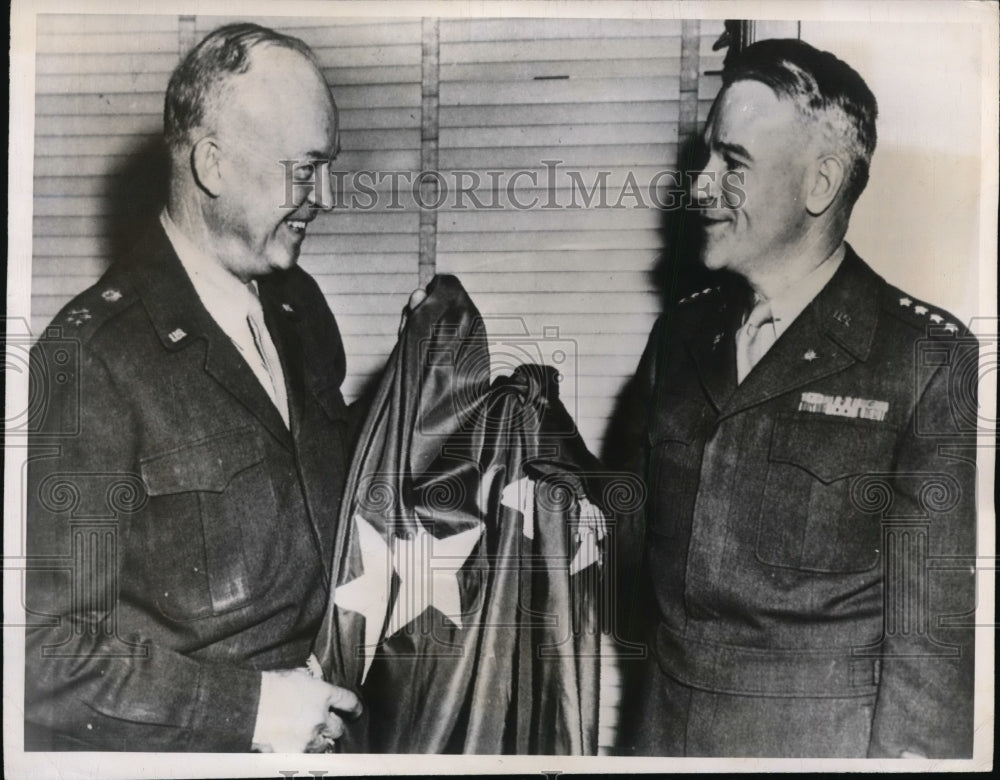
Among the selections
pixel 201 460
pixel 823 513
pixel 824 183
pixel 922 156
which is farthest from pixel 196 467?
pixel 922 156

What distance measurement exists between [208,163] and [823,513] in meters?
1.85

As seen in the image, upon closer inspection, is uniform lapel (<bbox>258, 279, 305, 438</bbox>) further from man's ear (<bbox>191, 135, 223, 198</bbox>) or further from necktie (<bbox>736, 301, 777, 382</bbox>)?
necktie (<bbox>736, 301, 777, 382</bbox>)

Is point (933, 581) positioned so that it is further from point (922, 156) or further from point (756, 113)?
point (756, 113)

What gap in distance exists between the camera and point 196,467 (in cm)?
250

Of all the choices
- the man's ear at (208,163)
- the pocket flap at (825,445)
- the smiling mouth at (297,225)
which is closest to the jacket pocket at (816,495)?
the pocket flap at (825,445)

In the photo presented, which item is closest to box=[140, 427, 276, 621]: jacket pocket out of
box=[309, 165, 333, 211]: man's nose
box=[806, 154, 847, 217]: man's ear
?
box=[309, 165, 333, 211]: man's nose

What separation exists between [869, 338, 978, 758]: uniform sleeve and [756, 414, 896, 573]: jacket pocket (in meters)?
0.11

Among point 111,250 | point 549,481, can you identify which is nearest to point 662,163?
point 549,481

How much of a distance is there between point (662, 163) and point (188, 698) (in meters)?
1.88

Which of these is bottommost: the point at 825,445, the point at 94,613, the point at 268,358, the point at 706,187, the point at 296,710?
the point at 296,710

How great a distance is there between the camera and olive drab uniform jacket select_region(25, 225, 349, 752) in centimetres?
250

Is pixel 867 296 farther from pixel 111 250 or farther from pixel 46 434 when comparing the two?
pixel 46 434

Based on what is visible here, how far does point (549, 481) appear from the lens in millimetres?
2586

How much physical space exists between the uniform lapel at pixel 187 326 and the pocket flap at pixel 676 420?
98cm
